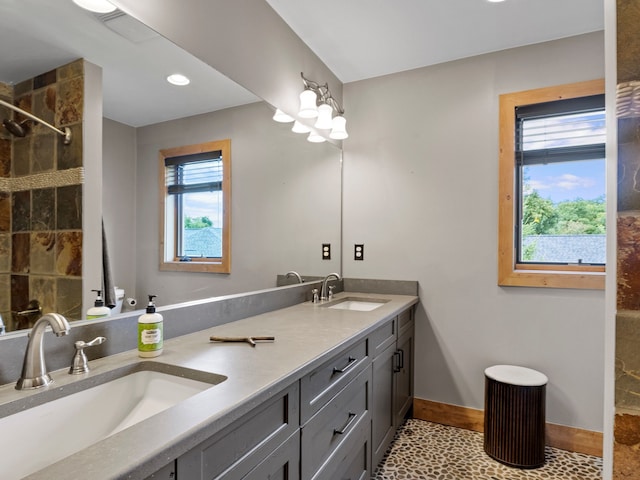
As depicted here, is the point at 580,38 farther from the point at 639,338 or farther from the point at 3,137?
the point at 3,137

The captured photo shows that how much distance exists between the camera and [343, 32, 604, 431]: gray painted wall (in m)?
2.34

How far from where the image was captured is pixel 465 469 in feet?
6.82

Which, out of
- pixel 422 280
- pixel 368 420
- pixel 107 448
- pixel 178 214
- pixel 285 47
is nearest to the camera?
pixel 107 448

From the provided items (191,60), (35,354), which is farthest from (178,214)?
(35,354)

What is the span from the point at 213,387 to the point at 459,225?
6.96 feet

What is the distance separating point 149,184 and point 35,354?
2.39 feet

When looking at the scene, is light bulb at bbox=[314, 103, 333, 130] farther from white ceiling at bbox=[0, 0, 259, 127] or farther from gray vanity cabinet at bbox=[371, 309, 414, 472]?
gray vanity cabinet at bbox=[371, 309, 414, 472]

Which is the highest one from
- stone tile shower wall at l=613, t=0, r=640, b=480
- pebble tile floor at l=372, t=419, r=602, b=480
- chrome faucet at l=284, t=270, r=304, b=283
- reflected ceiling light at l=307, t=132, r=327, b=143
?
reflected ceiling light at l=307, t=132, r=327, b=143

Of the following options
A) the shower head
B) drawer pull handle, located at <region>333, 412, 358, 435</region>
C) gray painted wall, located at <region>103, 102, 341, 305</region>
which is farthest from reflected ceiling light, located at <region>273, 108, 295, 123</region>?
drawer pull handle, located at <region>333, 412, 358, 435</region>

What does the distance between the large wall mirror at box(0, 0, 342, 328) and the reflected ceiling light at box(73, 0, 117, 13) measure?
3cm

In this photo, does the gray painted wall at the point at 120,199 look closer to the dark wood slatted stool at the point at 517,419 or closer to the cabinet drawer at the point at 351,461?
the cabinet drawer at the point at 351,461

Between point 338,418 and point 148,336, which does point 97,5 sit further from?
point 338,418

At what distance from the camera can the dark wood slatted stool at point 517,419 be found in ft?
6.84

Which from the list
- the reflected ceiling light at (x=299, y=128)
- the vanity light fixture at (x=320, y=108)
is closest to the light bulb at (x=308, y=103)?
the vanity light fixture at (x=320, y=108)
